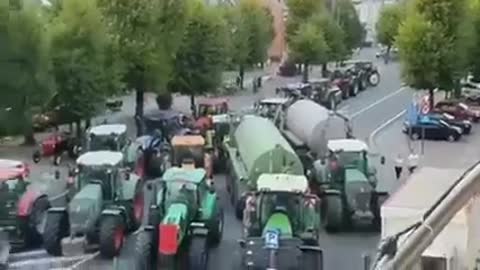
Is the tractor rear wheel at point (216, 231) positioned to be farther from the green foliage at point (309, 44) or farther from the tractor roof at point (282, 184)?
the green foliage at point (309, 44)

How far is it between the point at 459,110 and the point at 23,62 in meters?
13.8

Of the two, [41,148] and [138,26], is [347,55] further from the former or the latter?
[41,148]

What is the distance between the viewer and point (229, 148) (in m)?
19.4

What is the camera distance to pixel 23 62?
885 inches

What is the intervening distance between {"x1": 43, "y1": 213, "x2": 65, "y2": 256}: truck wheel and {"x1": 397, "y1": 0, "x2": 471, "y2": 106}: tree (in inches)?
706

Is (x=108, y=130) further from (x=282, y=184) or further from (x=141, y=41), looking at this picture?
(x=141, y=41)

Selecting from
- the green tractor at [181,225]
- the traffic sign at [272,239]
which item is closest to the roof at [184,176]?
the green tractor at [181,225]

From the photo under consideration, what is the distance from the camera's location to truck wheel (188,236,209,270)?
11891mm

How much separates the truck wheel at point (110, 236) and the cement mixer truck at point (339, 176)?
379cm

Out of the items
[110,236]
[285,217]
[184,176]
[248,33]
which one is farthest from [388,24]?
[110,236]

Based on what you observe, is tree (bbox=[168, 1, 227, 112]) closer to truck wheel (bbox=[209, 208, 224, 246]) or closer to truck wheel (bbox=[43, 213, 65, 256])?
truck wheel (bbox=[209, 208, 224, 246])

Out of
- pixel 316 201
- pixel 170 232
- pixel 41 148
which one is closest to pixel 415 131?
pixel 41 148

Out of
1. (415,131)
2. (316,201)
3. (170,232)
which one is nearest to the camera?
(170,232)

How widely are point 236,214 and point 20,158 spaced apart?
8172 millimetres
